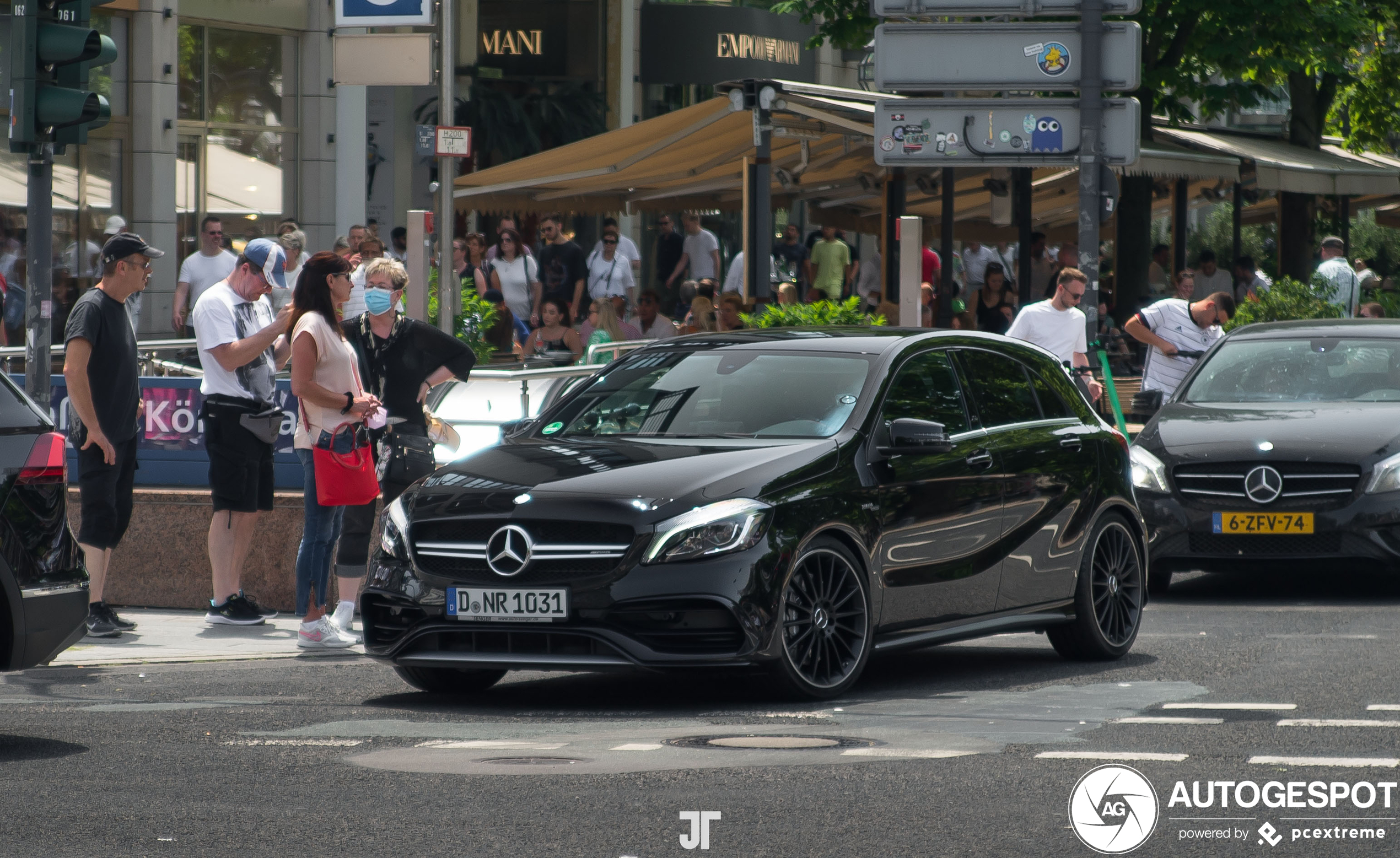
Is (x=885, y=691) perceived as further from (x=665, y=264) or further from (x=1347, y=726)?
(x=665, y=264)

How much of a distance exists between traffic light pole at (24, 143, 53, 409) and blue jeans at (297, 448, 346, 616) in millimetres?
1260

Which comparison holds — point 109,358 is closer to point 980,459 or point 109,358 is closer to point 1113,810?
point 980,459

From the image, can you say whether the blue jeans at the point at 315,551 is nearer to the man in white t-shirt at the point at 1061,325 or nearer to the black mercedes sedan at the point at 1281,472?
the black mercedes sedan at the point at 1281,472

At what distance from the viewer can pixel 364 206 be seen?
91.1 feet

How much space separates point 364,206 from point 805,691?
20.3 m

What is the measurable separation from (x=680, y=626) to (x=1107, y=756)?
5.43 ft

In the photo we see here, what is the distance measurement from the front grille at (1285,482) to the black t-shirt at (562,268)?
12.7 metres

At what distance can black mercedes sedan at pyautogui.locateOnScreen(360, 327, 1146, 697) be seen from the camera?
807 centimetres

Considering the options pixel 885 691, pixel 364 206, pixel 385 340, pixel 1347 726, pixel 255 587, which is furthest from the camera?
pixel 364 206

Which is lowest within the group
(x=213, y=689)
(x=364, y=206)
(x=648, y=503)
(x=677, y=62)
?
(x=213, y=689)

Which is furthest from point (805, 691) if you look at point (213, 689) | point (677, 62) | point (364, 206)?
point (677, 62)

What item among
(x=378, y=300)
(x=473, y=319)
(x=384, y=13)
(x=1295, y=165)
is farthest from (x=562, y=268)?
(x=378, y=300)

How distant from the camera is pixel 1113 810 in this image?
6332 mm

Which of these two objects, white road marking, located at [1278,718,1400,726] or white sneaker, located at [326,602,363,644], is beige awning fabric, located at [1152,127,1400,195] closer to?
white sneaker, located at [326,602,363,644]
